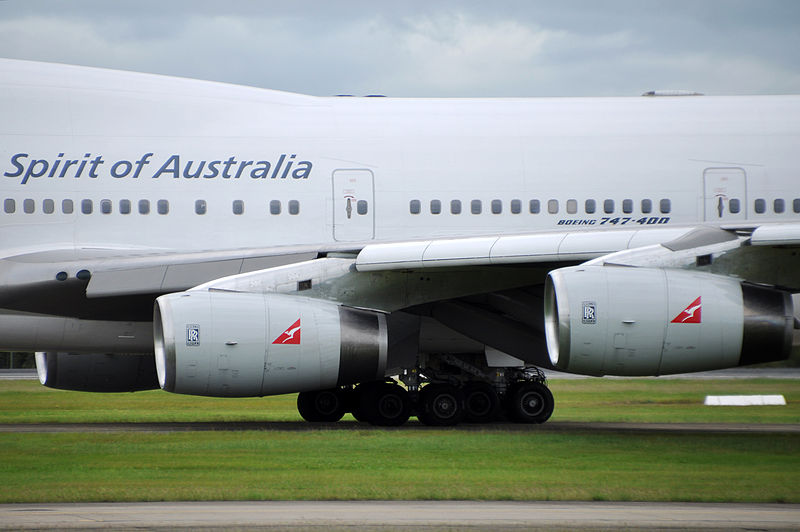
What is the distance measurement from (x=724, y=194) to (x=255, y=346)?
7584mm

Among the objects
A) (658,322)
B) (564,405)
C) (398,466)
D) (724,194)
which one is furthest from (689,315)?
(564,405)

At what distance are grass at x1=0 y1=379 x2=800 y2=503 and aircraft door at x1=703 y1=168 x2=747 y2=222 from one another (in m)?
3.56

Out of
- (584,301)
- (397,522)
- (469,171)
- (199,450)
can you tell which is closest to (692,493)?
(397,522)

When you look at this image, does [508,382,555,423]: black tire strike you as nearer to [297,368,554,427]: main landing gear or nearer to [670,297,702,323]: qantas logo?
[297,368,554,427]: main landing gear

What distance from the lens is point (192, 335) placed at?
46.6ft

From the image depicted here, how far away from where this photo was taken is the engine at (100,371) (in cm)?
1903

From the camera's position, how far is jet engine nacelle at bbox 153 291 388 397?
14.2 metres

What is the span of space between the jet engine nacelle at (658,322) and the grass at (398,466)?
1022 mm

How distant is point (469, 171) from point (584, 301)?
14.1ft

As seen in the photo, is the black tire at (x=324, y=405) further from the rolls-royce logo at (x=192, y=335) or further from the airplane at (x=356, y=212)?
the rolls-royce logo at (x=192, y=335)

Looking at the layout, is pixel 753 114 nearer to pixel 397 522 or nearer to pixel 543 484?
pixel 543 484

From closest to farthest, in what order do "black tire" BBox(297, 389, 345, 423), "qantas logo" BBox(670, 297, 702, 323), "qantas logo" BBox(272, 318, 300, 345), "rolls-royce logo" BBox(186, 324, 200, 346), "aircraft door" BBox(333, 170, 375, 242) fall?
1. "qantas logo" BBox(670, 297, 702, 323)
2. "rolls-royce logo" BBox(186, 324, 200, 346)
3. "qantas logo" BBox(272, 318, 300, 345)
4. "aircraft door" BBox(333, 170, 375, 242)
5. "black tire" BBox(297, 389, 345, 423)

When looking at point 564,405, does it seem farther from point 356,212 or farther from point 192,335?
point 192,335

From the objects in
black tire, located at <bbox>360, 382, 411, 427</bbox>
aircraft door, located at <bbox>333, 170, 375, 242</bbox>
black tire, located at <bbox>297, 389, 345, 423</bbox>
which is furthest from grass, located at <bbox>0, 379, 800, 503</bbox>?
aircraft door, located at <bbox>333, 170, 375, 242</bbox>
